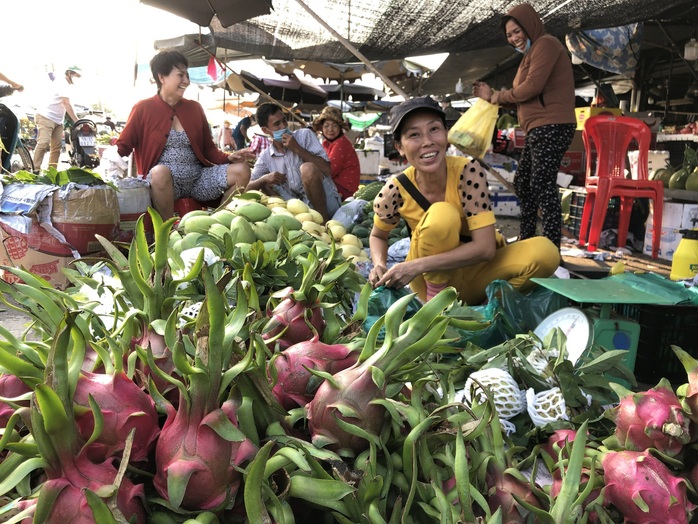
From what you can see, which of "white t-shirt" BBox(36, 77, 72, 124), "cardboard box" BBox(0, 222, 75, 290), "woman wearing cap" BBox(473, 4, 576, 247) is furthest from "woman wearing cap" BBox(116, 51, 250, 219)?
"white t-shirt" BBox(36, 77, 72, 124)

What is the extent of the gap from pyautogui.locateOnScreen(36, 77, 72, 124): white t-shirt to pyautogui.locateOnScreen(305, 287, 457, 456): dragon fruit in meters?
9.72

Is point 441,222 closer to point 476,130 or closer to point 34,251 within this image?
point 476,130

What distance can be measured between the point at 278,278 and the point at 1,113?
18.1ft

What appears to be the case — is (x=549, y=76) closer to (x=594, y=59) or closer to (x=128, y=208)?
(x=594, y=59)

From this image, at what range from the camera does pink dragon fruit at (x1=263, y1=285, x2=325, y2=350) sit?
103 cm

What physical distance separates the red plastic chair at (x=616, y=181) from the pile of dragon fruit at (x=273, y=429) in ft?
13.1

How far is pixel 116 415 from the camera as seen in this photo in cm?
68

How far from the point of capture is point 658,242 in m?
4.60

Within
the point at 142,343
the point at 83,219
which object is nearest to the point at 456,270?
the point at 142,343

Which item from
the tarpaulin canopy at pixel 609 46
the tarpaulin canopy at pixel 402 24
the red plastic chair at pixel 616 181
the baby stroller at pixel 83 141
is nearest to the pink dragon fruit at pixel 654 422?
the tarpaulin canopy at pixel 402 24

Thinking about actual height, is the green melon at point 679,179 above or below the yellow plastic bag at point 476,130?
below

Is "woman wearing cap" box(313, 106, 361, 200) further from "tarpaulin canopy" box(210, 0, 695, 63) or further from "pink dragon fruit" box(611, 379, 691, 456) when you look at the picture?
"pink dragon fruit" box(611, 379, 691, 456)

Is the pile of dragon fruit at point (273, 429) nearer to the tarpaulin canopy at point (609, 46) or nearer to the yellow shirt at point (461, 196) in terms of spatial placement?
the yellow shirt at point (461, 196)

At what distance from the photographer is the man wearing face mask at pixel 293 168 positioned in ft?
15.7
